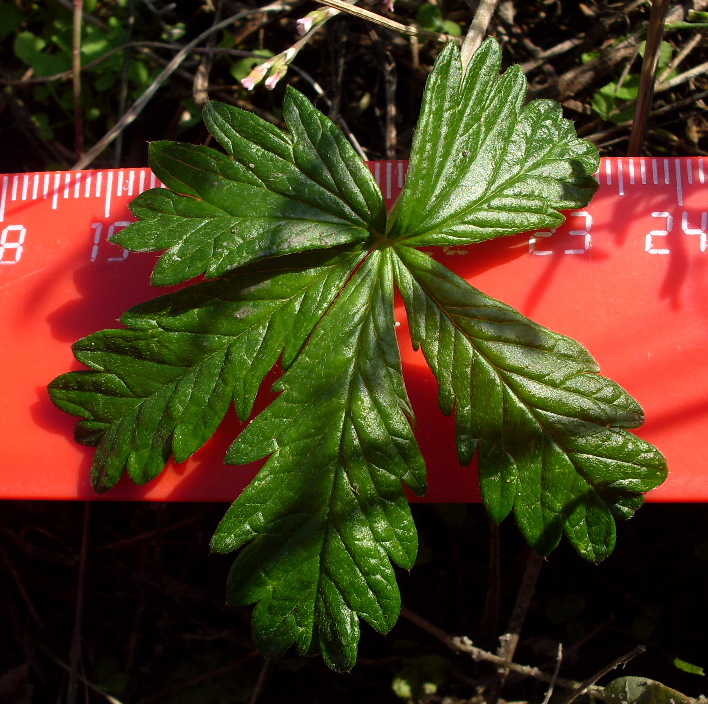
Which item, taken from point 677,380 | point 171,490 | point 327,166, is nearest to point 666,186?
point 677,380

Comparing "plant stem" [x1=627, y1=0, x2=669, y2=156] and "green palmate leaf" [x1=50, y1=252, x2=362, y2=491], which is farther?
"plant stem" [x1=627, y1=0, x2=669, y2=156]

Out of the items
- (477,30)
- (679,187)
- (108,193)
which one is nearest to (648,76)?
(679,187)

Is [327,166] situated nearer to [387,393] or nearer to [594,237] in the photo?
[387,393]

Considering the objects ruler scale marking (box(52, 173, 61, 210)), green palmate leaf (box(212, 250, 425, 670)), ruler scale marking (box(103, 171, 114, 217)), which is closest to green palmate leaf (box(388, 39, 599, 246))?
green palmate leaf (box(212, 250, 425, 670))

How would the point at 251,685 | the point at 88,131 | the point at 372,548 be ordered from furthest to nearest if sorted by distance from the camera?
the point at 88,131, the point at 251,685, the point at 372,548

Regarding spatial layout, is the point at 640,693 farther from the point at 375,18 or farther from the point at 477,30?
the point at 375,18

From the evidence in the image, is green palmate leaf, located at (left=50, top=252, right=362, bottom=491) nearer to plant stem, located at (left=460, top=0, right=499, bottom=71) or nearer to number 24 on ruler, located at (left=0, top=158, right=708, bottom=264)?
number 24 on ruler, located at (left=0, top=158, right=708, bottom=264)
